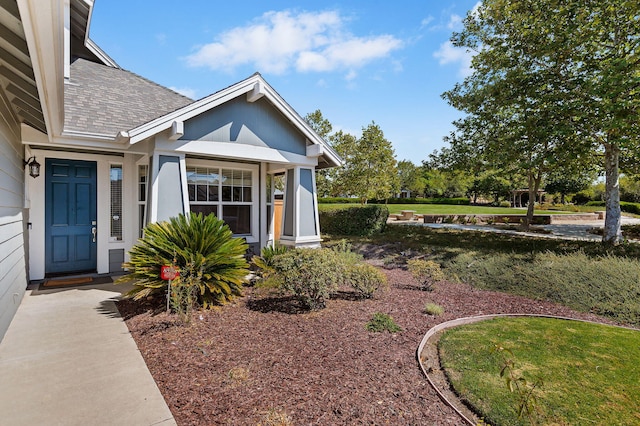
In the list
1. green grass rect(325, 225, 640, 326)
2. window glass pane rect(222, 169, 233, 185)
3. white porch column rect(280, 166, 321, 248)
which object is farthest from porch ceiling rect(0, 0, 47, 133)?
green grass rect(325, 225, 640, 326)

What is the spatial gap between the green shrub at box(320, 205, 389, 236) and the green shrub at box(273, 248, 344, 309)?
33.9 feet

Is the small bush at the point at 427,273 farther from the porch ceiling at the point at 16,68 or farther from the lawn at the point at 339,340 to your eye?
the porch ceiling at the point at 16,68

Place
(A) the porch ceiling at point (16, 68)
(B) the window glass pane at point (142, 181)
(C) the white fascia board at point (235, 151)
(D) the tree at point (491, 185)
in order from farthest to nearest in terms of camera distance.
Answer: (D) the tree at point (491, 185), (B) the window glass pane at point (142, 181), (C) the white fascia board at point (235, 151), (A) the porch ceiling at point (16, 68)

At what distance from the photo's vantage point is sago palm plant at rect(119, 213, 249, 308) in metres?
5.33

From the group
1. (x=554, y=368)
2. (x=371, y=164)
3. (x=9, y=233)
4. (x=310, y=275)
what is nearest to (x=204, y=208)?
(x=9, y=233)

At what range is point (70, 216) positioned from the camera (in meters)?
7.54

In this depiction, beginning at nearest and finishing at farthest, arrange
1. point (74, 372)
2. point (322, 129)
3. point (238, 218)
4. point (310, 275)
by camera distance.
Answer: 1. point (74, 372)
2. point (310, 275)
3. point (238, 218)
4. point (322, 129)

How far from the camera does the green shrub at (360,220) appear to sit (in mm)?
15882

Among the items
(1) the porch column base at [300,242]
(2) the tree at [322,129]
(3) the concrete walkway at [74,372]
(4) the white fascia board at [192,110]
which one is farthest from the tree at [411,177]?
(3) the concrete walkway at [74,372]

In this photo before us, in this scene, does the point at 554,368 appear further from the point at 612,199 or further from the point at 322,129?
the point at 322,129

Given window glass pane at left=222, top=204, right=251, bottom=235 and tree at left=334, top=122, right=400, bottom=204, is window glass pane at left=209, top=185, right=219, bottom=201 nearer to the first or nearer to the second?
window glass pane at left=222, top=204, right=251, bottom=235

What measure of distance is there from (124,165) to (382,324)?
7059mm

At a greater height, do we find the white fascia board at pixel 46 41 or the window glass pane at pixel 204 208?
the white fascia board at pixel 46 41

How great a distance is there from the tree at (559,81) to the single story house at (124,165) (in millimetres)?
6338
